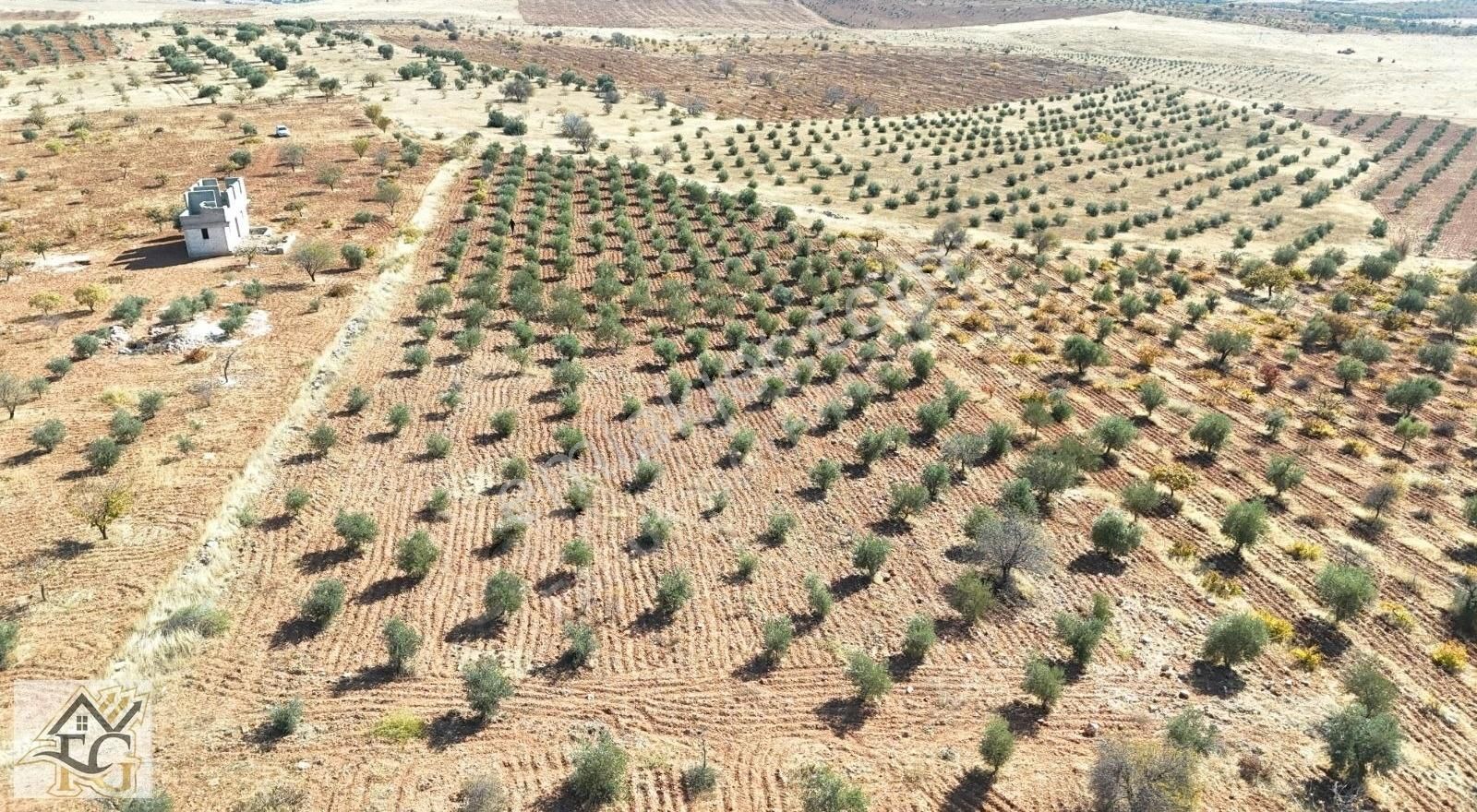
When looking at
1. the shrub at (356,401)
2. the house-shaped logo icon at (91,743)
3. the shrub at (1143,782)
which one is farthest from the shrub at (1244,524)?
the shrub at (356,401)

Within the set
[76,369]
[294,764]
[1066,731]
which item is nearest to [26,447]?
[76,369]

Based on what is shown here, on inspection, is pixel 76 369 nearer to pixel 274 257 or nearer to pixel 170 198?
pixel 274 257

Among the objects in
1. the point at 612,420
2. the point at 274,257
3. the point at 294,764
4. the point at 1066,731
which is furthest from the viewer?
the point at 274,257

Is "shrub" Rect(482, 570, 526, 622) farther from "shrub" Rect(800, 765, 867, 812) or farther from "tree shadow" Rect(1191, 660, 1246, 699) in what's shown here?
"tree shadow" Rect(1191, 660, 1246, 699)

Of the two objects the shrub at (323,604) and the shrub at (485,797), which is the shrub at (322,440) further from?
the shrub at (485,797)

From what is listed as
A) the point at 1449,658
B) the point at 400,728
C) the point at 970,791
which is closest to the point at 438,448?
the point at 400,728

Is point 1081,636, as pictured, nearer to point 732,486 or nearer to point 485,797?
point 732,486
